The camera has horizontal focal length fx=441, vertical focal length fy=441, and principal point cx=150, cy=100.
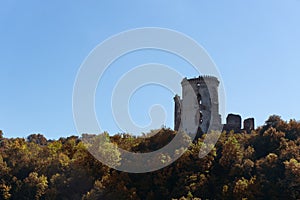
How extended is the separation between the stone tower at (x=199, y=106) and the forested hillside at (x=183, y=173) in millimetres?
5860

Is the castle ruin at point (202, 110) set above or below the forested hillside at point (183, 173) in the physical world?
above

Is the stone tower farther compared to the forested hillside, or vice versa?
the stone tower

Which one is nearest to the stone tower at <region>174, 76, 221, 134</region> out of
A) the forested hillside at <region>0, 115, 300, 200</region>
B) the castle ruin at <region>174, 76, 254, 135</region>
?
the castle ruin at <region>174, 76, 254, 135</region>

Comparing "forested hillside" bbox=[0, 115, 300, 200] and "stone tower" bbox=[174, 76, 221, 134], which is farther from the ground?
"stone tower" bbox=[174, 76, 221, 134]

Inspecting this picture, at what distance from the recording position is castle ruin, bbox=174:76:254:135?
1614 inches

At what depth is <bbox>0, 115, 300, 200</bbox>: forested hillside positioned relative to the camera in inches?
1109

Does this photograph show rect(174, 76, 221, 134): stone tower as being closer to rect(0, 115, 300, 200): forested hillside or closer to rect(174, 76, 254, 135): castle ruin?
rect(174, 76, 254, 135): castle ruin

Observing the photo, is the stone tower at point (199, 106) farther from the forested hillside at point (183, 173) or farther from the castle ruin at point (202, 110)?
the forested hillside at point (183, 173)

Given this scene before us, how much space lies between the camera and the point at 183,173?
100 ft

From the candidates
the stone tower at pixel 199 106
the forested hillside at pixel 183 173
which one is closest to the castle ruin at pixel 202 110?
the stone tower at pixel 199 106

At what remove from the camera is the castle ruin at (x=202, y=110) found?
41.0 m

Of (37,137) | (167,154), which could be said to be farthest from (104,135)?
(37,137)

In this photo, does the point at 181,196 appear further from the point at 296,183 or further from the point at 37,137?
the point at 37,137

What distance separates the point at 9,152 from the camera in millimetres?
38219
